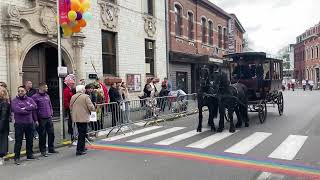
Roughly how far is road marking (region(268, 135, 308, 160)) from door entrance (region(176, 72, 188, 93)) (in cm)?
1669

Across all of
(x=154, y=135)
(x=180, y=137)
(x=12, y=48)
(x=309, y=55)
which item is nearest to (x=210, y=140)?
(x=180, y=137)

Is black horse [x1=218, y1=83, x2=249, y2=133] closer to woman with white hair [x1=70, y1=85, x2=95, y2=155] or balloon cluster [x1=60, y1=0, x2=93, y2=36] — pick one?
woman with white hair [x1=70, y1=85, x2=95, y2=155]

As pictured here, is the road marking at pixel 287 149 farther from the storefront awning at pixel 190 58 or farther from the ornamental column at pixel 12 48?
the storefront awning at pixel 190 58

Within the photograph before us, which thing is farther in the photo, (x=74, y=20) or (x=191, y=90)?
(x=191, y=90)

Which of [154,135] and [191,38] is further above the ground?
[191,38]

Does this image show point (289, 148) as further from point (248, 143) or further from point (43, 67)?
point (43, 67)

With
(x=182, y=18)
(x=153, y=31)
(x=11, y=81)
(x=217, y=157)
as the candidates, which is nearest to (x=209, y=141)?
(x=217, y=157)

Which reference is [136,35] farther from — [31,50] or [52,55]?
[31,50]

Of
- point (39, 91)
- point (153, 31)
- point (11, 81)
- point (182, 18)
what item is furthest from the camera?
point (182, 18)

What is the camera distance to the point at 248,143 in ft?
34.6

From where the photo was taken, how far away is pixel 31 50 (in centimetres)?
1549

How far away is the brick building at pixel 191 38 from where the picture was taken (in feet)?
88.5

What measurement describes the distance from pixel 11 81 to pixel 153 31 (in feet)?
37.3

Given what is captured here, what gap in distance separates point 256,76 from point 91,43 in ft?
23.6
